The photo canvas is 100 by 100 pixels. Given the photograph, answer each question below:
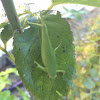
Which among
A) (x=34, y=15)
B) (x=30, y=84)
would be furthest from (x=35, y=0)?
(x=30, y=84)

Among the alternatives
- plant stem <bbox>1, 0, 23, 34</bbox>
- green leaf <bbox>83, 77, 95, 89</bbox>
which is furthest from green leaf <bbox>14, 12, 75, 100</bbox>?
green leaf <bbox>83, 77, 95, 89</bbox>

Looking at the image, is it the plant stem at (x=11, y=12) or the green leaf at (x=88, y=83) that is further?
the green leaf at (x=88, y=83)

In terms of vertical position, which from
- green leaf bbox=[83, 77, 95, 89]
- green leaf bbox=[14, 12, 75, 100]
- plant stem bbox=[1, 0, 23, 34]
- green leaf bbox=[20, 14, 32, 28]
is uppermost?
plant stem bbox=[1, 0, 23, 34]

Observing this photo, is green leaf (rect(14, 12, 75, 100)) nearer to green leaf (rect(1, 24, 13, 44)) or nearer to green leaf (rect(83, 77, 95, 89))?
green leaf (rect(1, 24, 13, 44))

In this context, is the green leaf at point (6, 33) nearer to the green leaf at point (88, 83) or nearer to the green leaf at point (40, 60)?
the green leaf at point (40, 60)

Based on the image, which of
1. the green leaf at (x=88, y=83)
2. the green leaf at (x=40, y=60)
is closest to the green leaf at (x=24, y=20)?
the green leaf at (x=40, y=60)

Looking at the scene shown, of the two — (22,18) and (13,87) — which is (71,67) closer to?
(22,18)

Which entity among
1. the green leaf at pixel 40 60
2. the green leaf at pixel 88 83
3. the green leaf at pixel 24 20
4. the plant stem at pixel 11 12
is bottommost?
the green leaf at pixel 88 83

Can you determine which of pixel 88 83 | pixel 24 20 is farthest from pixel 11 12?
pixel 88 83
